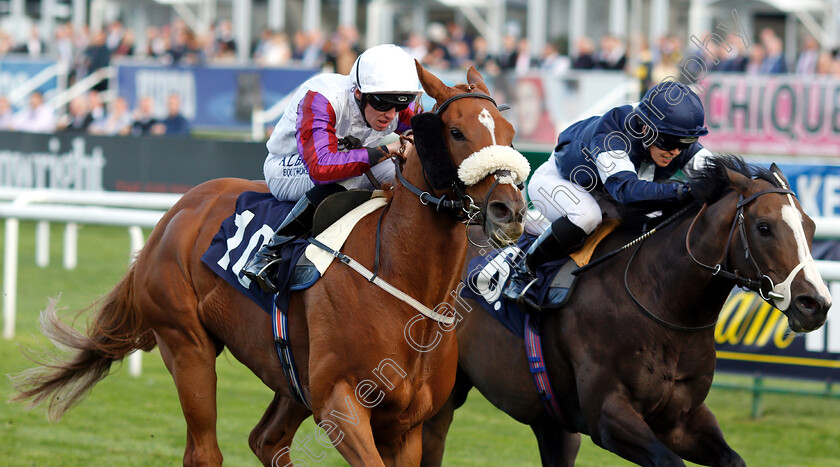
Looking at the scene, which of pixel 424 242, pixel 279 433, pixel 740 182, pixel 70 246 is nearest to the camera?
pixel 424 242

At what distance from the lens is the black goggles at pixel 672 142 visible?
3.89 metres

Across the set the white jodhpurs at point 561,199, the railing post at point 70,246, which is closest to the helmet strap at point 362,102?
the white jodhpurs at point 561,199

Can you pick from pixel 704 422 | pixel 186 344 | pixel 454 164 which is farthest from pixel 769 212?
pixel 186 344

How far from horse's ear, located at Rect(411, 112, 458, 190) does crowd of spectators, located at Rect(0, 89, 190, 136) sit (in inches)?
452

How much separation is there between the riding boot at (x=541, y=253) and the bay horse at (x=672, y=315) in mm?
115

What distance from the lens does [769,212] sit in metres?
3.43

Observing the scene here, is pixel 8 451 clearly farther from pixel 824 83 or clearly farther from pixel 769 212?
pixel 824 83

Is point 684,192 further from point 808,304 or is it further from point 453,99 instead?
Answer: point 453,99

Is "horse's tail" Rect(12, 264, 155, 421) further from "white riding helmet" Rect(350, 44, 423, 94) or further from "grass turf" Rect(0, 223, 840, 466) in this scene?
"white riding helmet" Rect(350, 44, 423, 94)

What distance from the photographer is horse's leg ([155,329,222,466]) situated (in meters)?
4.05

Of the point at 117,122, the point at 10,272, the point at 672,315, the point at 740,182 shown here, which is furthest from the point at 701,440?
the point at 117,122

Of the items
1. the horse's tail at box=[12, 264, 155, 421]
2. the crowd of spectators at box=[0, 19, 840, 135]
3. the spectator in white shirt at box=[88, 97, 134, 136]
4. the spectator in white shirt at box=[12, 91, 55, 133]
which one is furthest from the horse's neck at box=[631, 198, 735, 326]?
the spectator in white shirt at box=[12, 91, 55, 133]

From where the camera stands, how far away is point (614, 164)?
3.93 m

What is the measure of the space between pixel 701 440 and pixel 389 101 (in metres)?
1.66
